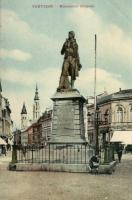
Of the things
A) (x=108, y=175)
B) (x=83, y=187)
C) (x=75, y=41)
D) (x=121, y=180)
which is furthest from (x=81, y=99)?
(x=83, y=187)

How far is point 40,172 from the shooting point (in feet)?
46.5

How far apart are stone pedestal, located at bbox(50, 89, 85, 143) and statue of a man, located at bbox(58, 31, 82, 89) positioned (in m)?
0.74

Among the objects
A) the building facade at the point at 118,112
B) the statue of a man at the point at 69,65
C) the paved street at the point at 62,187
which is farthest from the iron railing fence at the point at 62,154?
the building facade at the point at 118,112

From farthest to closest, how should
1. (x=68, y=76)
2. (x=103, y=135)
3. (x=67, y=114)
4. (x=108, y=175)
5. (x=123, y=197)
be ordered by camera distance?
(x=103, y=135) → (x=68, y=76) → (x=67, y=114) → (x=108, y=175) → (x=123, y=197)

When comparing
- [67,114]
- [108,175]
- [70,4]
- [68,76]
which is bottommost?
[108,175]

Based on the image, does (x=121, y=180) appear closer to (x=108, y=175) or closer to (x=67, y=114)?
(x=108, y=175)

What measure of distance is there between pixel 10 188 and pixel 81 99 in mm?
7517

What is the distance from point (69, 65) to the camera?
18312 mm

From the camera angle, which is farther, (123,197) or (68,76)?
(68,76)

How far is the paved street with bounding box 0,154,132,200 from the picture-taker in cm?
952

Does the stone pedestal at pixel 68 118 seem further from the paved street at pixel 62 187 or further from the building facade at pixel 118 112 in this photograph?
the building facade at pixel 118 112

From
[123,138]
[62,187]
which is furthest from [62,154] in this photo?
[123,138]

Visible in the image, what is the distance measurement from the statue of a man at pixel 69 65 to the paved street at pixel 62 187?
552 cm

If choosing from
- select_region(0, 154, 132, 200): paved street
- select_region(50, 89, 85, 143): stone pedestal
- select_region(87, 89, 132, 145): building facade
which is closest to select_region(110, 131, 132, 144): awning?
select_region(87, 89, 132, 145): building facade
